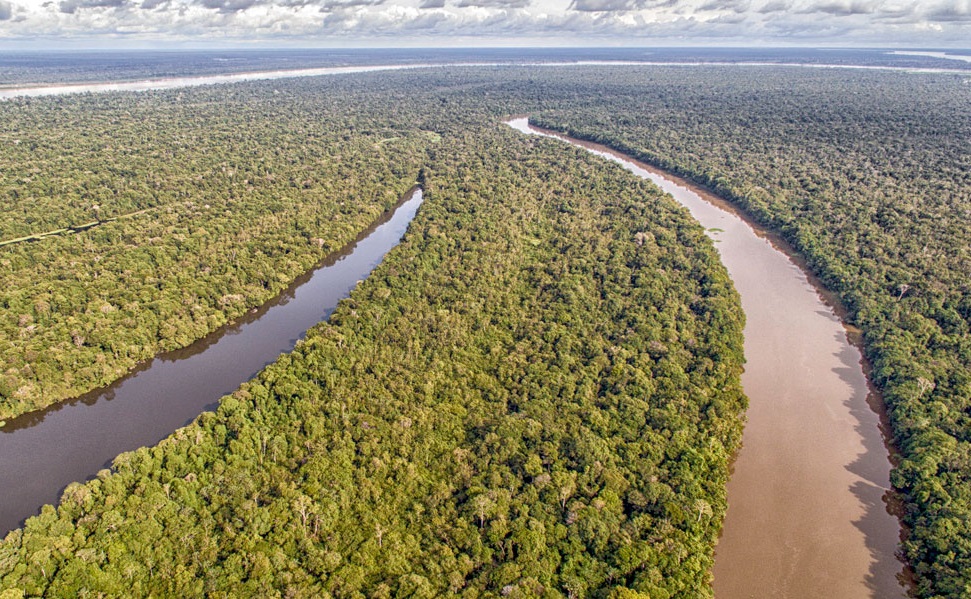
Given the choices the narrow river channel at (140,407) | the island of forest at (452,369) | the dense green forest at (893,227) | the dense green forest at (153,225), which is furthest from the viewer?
the dense green forest at (153,225)

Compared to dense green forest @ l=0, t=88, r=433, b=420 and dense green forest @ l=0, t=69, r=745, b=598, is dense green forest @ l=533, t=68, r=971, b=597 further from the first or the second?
dense green forest @ l=0, t=88, r=433, b=420

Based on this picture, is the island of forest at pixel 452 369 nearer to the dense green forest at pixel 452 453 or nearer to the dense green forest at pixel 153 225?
the dense green forest at pixel 452 453

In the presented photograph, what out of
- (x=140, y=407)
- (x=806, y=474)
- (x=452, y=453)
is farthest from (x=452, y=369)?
(x=806, y=474)

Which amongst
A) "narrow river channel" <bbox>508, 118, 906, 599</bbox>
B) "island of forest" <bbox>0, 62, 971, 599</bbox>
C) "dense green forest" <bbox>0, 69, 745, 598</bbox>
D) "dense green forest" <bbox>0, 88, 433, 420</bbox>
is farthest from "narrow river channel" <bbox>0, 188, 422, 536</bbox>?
"narrow river channel" <bbox>508, 118, 906, 599</bbox>

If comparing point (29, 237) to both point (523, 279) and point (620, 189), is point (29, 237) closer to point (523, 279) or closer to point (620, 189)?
point (523, 279)

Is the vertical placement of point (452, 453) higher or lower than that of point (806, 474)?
higher

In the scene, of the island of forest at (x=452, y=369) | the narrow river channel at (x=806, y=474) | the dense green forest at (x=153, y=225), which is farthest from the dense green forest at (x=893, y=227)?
the dense green forest at (x=153, y=225)

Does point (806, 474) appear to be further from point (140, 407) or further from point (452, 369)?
point (140, 407)
